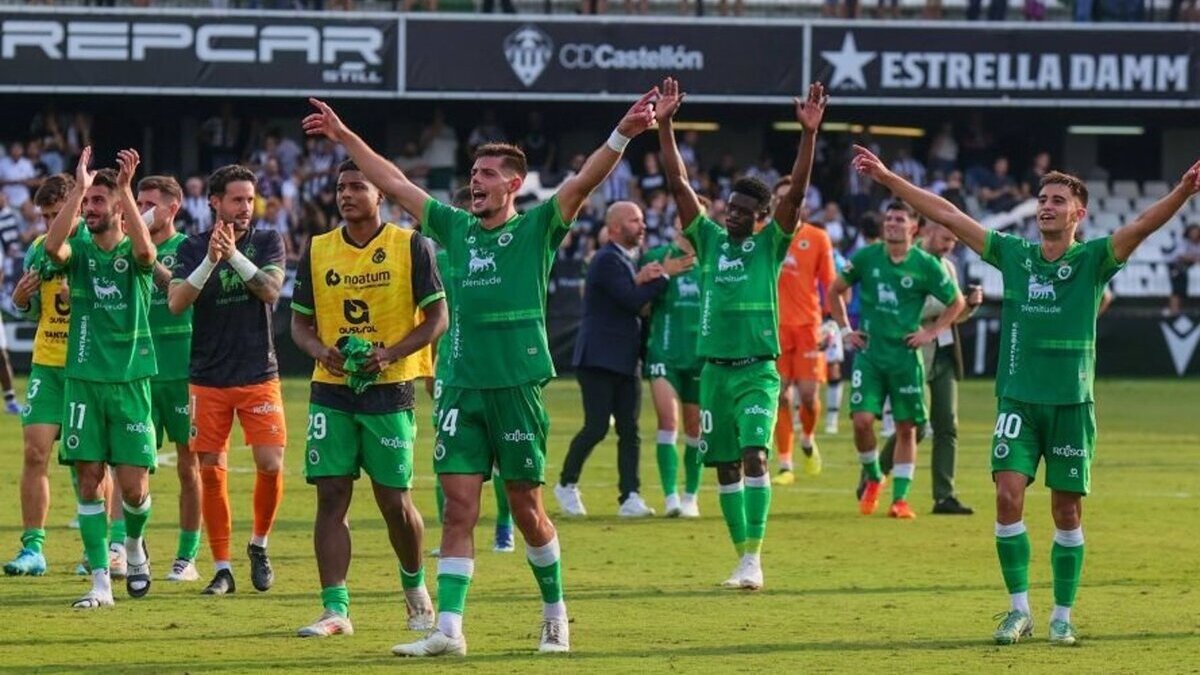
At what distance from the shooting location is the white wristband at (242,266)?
12.5 m

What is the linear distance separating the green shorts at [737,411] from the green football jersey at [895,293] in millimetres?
4112

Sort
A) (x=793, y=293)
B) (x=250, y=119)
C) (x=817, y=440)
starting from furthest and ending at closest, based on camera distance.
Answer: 1. (x=250, y=119)
2. (x=817, y=440)
3. (x=793, y=293)

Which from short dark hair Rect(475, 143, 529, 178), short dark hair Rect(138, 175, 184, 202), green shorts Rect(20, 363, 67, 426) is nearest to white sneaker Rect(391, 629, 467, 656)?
short dark hair Rect(475, 143, 529, 178)

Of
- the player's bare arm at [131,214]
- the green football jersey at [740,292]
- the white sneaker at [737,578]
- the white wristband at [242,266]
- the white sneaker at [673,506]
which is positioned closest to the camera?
the player's bare arm at [131,214]

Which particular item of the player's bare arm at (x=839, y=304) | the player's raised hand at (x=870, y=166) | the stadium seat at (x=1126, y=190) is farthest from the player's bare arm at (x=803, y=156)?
the stadium seat at (x=1126, y=190)

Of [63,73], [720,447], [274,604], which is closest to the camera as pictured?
[274,604]

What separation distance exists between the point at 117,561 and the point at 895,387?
6814mm

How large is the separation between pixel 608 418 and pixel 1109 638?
7042mm

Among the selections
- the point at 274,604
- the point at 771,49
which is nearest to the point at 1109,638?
the point at 274,604

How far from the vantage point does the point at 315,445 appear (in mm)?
11258

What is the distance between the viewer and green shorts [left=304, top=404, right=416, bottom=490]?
11.2 meters

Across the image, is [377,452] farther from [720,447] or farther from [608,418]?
[608,418]

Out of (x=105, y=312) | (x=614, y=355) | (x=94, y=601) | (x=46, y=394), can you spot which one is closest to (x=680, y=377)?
(x=614, y=355)

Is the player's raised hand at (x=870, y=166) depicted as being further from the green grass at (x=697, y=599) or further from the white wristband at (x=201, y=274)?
the white wristband at (x=201, y=274)
